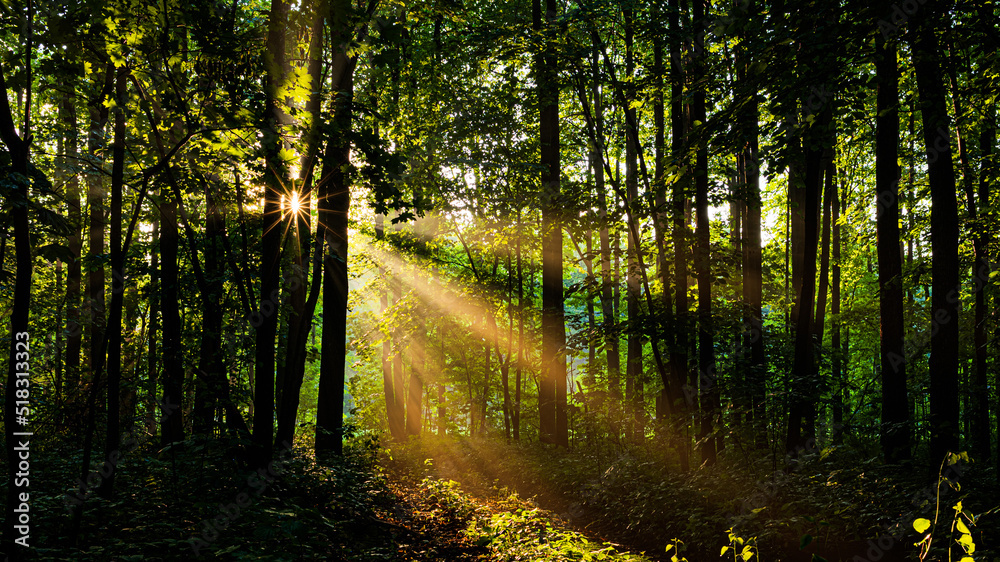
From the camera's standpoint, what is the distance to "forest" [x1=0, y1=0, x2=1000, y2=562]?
4895 millimetres

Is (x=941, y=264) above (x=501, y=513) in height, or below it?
above

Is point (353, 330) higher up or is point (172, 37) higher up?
point (172, 37)

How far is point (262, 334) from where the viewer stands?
633 cm

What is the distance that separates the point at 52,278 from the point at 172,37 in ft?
50.5

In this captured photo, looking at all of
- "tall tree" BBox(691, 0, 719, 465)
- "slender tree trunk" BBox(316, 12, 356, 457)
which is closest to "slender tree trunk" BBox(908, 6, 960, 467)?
"tall tree" BBox(691, 0, 719, 465)

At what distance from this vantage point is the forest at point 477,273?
489cm

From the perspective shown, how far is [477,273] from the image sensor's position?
1572 centimetres

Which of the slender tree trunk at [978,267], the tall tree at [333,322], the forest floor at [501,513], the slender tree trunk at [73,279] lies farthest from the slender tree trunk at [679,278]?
the slender tree trunk at [73,279]

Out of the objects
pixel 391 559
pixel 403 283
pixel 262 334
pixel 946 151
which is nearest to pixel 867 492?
pixel 946 151

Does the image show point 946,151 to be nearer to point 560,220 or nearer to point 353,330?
point 560,220

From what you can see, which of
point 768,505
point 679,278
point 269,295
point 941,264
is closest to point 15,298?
point 269,295

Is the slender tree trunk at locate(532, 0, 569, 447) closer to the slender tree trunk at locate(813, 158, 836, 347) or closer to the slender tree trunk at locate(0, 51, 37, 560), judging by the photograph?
the slender tree trunk at locate(813, 158, 836, 347)

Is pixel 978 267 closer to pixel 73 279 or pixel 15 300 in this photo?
pixel 15 300

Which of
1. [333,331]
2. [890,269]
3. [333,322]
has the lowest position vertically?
[333,331]
